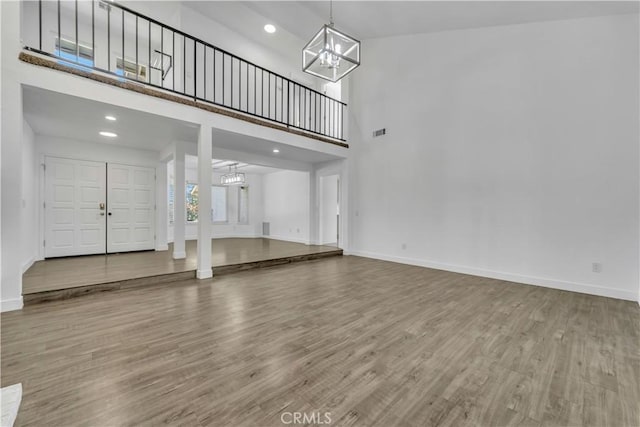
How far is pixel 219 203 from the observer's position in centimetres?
974

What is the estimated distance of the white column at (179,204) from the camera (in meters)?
5.43

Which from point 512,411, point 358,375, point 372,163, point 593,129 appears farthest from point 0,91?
point 593,129

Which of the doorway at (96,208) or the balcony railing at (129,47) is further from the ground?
the balcony railing at (129,47)

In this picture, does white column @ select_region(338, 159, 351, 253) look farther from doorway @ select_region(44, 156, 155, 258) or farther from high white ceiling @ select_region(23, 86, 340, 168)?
doorway @ select_region(44, 156, 155, 258)

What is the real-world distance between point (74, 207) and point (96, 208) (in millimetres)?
349

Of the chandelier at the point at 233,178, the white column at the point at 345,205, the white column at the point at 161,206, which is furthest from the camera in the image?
the chandelier at the point at 233,178

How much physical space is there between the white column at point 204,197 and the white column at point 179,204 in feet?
4.73

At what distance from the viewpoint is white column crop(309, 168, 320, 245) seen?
7852 millimetres

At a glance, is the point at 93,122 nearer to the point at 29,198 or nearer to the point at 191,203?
the point at 29,198

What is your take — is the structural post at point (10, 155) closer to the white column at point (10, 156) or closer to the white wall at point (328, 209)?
the white column at point (10, 156)

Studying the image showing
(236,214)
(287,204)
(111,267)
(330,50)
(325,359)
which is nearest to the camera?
(325,359)

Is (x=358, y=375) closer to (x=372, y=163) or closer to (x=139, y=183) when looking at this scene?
(x=372, y=163)
